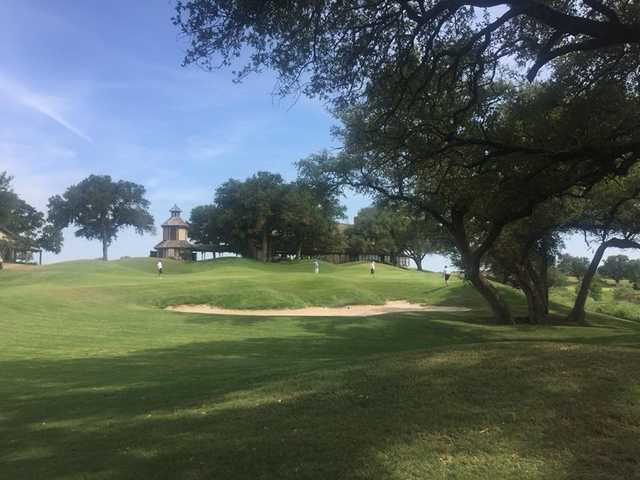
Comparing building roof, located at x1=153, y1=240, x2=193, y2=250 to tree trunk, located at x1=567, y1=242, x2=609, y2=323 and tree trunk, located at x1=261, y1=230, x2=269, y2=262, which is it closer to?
tree trunk, located at x1=261, y1=230, x2=269, y2=262

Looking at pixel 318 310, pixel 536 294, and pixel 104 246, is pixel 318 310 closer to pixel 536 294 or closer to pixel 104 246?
pixel 536 294

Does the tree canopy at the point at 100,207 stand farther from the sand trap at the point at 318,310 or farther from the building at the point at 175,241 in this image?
the sand trap at the point at 318,310

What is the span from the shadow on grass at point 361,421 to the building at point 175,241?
85.9 meters

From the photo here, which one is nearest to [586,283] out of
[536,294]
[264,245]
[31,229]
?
[536,294]

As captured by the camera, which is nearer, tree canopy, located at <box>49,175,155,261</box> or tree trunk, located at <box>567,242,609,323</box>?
tree trunk, located at <box>567,242,609,323</box>

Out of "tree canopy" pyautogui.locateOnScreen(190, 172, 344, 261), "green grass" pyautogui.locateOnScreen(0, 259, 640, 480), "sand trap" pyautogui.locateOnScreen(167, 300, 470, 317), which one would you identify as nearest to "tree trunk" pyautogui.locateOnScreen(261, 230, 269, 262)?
"tree canopy" pyautogui.locateOnScreen(190, 172, 344, 261)

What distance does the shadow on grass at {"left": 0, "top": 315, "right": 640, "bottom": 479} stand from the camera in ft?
17.2

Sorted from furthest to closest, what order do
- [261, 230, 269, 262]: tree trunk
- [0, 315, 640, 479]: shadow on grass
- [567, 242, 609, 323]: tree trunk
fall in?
[261, 230, 269, 262]: tree trunk < [567, 242, 609, 323]: tree trunk < [0, 315, 640, 479]: shadow on grass

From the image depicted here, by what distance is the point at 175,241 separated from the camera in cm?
9756

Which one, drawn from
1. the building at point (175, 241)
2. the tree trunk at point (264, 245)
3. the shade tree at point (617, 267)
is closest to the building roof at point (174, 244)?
the building at point (175, 241)

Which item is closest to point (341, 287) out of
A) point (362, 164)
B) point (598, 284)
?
point (362, 164)

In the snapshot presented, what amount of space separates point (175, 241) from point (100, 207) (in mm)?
14630

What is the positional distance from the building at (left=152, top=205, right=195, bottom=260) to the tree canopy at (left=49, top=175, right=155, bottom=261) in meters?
7.18

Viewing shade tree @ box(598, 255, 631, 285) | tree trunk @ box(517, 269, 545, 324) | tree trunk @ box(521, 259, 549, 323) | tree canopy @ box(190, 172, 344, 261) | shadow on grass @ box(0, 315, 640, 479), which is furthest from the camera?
shade tree @ box(598, 255, 631, 285)
